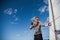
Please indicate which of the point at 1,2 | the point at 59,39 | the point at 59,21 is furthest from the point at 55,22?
the point at 1,2

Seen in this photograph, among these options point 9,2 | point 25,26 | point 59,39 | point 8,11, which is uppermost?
point 9,2

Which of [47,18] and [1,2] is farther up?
[1,2]

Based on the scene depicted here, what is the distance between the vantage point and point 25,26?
6.90 feet

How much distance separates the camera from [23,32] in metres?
2.10

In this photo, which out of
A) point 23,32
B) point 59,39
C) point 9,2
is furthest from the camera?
point 9,2

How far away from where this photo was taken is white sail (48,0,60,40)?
1.96m

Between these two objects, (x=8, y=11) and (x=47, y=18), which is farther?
(x=8, y=11)

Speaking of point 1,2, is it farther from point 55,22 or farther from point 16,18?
point 55,22

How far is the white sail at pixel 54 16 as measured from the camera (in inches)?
77.1

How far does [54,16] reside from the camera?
6.56 feet

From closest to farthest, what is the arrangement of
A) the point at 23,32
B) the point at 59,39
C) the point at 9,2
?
the point at 59,39 < the point at 23,32 < the point at 9,2

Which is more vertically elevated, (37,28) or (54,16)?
(54,16)

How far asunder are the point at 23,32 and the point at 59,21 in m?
0.54

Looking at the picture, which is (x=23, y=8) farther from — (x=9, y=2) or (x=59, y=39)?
(x=59, y=39)
